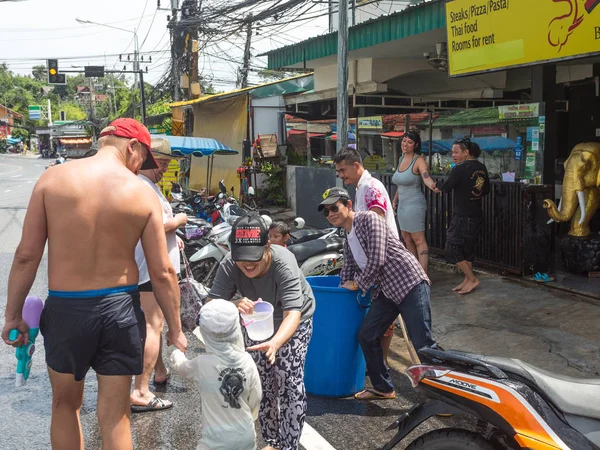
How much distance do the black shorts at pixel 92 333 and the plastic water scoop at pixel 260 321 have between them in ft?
1.84

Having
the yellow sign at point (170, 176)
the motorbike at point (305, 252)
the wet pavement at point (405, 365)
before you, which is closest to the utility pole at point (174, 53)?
the yellow sign at point (170, 176)

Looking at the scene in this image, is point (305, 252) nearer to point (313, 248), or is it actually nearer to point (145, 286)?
point (313, 248)

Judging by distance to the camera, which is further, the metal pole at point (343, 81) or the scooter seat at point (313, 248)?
the metal pole at point (343, 81)

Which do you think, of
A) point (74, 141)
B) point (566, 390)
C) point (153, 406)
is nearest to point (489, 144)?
point (153, 406)

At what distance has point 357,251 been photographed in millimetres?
4805

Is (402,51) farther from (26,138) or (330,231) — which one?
(26,138)

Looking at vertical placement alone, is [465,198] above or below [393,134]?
below

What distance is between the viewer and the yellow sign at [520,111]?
7.94 metres

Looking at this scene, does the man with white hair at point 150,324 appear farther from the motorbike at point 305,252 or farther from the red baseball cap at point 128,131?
the motorbike at point 305,252

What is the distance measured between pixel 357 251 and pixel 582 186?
4356mm

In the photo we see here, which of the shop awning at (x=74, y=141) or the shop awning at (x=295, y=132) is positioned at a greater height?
the shop awning at (x=74, y=141)

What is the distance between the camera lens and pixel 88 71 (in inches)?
1284

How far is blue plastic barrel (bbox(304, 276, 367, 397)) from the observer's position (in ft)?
16.0

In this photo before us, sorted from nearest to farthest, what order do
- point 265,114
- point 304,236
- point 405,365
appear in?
point 405,365 < point 304,236 < point 265,114
